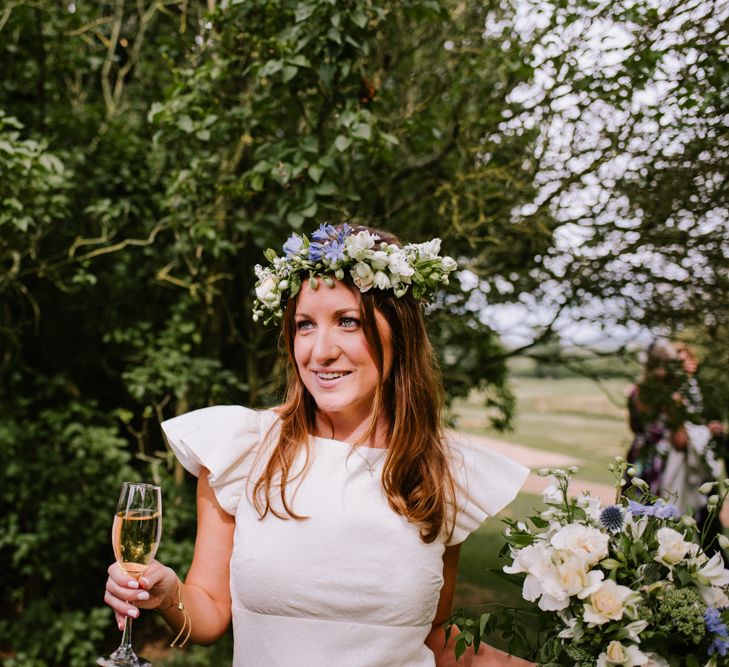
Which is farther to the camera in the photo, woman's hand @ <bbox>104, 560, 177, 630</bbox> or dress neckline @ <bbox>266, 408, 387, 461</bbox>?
dress neckline @ <bbox>266, 408, 387, 461</bbox>

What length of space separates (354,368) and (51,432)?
3.24 m

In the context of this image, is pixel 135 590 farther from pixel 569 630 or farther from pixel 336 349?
pixel 569 630

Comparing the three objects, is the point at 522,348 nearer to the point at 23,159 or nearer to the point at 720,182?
the point at 720,182

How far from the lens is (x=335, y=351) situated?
186cm

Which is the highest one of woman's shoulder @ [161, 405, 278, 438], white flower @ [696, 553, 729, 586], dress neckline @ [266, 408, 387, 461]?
woman's shoulder @ [161, 405, 278, 438]

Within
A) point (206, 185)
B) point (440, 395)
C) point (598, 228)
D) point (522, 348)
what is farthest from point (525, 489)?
point (440, 395)

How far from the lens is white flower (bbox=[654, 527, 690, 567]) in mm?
1437

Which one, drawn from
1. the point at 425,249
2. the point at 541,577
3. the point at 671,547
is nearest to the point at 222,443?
the point at 425,249

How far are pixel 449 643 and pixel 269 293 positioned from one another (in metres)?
1.10

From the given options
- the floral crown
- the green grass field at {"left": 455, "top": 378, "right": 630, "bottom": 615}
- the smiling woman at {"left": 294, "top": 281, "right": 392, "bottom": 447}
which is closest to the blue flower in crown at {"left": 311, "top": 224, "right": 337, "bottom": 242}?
the floral crown

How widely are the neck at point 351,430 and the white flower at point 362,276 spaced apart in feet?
1.29

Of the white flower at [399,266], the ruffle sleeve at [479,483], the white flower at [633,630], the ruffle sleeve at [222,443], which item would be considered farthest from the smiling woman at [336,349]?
the white flower at [633,630]

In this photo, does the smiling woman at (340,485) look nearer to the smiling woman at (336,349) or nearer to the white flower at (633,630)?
the smiling woman at (336,349)

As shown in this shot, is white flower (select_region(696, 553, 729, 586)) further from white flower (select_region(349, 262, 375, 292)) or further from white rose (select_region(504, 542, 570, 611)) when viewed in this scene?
white flower (select_region(349, 262, 375, 292))
